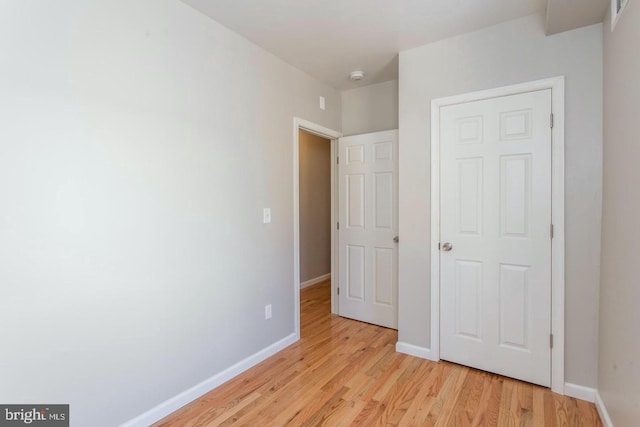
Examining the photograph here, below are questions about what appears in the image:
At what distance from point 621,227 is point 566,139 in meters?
0.73

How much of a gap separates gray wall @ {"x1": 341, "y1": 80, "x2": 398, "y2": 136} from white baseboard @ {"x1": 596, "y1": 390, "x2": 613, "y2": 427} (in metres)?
2.62

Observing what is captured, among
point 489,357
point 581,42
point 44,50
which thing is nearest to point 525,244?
point 489,357

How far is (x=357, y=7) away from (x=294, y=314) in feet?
8.24

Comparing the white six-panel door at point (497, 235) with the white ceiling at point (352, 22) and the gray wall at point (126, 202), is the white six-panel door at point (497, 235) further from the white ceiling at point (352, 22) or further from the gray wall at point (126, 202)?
the gray wall at point (126, 202)

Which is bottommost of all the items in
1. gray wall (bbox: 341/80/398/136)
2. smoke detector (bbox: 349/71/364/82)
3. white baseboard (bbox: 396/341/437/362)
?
white baseboard (bbox: 396/341/437/362)

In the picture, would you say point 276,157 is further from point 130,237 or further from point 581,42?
point 581,42

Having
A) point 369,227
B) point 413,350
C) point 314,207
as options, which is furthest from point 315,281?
point 413,350

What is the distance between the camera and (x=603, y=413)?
1.83m

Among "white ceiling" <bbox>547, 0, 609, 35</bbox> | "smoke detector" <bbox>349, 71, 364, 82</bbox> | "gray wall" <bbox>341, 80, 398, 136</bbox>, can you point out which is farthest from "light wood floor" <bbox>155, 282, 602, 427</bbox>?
"smoke detector" <bbox>349, 71, 364, 82</bbox>

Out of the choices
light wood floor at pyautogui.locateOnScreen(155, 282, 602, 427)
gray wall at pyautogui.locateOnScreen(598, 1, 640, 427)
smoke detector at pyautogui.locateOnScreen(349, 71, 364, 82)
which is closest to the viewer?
gray wall at pyautogui.locateOnScreen(598, 1, 640, 427)

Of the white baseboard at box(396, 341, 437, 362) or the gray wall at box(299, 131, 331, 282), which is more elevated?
the gray wall at box(299, 131, 331, 282)

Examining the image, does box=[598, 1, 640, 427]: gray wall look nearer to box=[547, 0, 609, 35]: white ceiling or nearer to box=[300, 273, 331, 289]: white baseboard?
box=[547, 0, 609, 35]: white ceiling

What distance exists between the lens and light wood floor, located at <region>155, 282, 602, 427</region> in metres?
1.88

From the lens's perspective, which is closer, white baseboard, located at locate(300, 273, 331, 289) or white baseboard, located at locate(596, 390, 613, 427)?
white baseboard, located at locate(596, 390, 613, 427)
